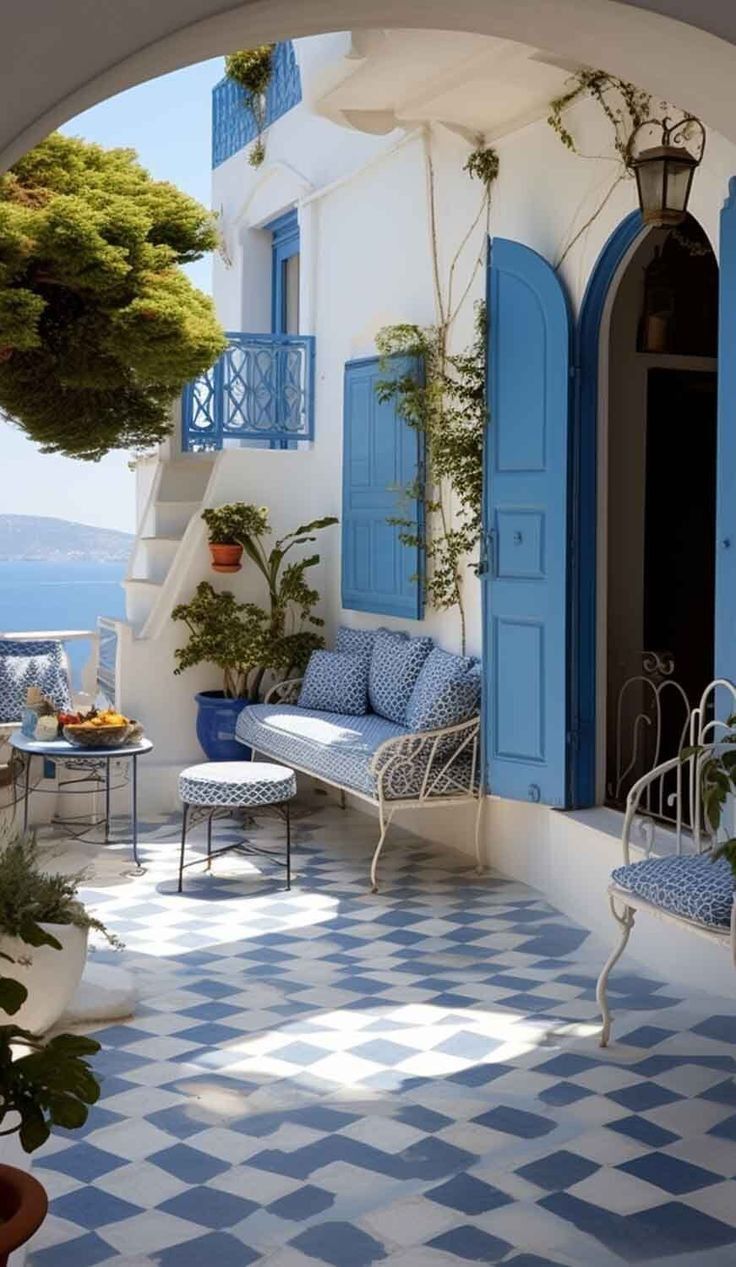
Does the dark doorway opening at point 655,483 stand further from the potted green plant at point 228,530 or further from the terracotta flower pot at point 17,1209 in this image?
the terracotta flower pot at point 17,1209

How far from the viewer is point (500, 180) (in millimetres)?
7738

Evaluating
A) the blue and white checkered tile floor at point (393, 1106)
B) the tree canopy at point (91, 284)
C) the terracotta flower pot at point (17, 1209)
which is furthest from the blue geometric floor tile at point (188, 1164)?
the tree canopy at point (91, 284)

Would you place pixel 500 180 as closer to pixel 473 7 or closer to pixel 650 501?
pixel 650 501

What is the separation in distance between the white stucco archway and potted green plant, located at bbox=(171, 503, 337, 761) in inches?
233

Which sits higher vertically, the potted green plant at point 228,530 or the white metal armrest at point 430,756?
the potted green plant at point 228,530

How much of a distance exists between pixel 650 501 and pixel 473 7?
505cm

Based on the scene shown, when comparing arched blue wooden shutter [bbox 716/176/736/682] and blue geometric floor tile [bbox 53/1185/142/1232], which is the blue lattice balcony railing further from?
blue geometric floor tile [bbox 53/1185/142/1232]

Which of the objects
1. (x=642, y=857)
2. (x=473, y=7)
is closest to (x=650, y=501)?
(x=642, y=857)

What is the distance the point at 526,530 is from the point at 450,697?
103 centimetres

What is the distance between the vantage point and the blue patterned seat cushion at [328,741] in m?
7.61

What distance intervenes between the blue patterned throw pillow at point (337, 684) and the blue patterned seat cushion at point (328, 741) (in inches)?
3.0

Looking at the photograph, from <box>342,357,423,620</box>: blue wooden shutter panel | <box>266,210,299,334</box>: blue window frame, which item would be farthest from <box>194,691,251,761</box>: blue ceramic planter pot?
<box>266,210,299,334</box>: blue window frame

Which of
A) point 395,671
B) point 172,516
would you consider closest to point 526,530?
point 395,671

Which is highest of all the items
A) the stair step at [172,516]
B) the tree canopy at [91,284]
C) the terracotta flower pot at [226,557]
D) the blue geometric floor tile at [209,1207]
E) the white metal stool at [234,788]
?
the tree canopy at [91,284]
